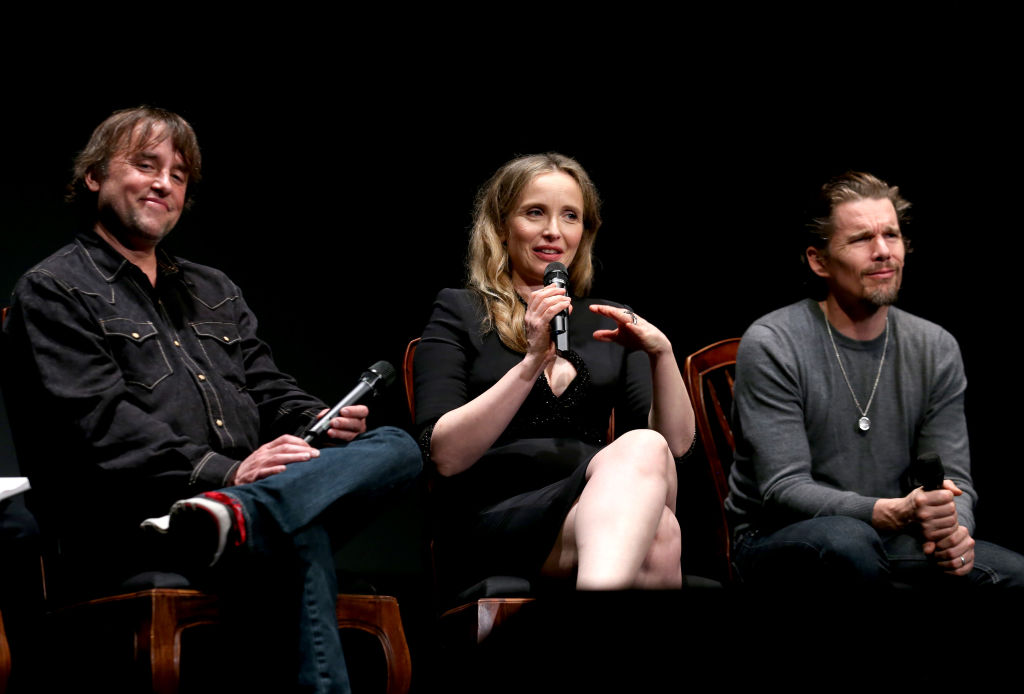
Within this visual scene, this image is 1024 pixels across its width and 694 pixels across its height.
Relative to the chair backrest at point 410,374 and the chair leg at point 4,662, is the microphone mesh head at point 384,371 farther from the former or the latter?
the chair leg at point 4,662

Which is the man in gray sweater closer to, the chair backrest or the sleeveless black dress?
the sleeveless black dress

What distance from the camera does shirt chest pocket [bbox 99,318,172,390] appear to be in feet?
5.97

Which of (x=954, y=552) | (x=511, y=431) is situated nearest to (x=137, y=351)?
(x=511, y=431)

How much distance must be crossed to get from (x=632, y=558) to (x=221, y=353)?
974 mm

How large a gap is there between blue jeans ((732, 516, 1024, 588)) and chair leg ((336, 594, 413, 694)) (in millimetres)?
686

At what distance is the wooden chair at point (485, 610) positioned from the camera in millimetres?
1659

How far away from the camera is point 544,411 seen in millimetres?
2072

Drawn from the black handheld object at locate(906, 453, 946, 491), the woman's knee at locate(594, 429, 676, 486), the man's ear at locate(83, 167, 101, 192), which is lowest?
the black handheld object at locate(906, 453, 946, 491)

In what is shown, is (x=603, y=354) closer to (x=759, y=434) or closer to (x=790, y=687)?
(x=759, y=434)

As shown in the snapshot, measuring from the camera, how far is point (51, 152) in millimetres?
2568

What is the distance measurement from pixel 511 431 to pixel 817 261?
0.86 meters

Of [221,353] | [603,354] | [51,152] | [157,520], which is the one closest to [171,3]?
[51,152]

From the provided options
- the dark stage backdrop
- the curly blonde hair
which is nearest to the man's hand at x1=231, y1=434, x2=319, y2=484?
the curly blonde hair

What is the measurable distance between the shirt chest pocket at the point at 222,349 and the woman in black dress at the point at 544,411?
0.38 metres
